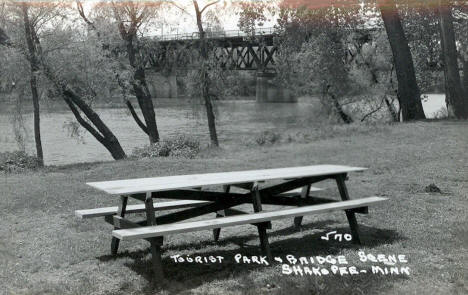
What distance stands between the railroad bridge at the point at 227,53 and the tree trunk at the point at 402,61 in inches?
290

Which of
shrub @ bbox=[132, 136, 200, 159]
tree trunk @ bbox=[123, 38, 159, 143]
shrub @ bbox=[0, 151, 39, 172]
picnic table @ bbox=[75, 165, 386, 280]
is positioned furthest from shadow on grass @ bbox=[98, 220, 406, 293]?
tree trunk @ bbox=[123, 38, 159, 143]

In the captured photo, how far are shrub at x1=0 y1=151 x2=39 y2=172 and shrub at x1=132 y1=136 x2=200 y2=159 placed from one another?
2.79 metres

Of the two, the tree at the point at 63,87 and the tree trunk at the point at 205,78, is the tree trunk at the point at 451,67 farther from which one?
the tree at the point at 63,87

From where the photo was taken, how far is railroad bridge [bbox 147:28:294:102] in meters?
24.7

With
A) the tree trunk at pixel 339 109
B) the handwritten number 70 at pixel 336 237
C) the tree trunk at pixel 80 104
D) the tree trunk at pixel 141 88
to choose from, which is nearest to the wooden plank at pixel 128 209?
the handwritten number 70 at pixel 336 237

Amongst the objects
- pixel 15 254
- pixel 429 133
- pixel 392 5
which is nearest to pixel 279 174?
pixel 15 254

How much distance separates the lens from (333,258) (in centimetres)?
559

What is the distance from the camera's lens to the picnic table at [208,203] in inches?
199

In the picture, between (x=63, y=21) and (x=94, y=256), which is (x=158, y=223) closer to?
(x=94, y=256)

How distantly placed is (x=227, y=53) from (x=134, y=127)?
23.3ft

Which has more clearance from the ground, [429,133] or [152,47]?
[152,47]

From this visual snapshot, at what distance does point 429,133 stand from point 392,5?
16.3ft

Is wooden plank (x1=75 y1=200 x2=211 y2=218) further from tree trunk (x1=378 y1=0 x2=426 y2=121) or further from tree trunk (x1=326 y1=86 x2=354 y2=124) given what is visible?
tree trunk (x1=326 y1=86 x2=354 y2=124)

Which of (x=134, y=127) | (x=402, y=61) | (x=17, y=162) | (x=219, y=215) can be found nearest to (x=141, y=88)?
(x=17, y=162)
